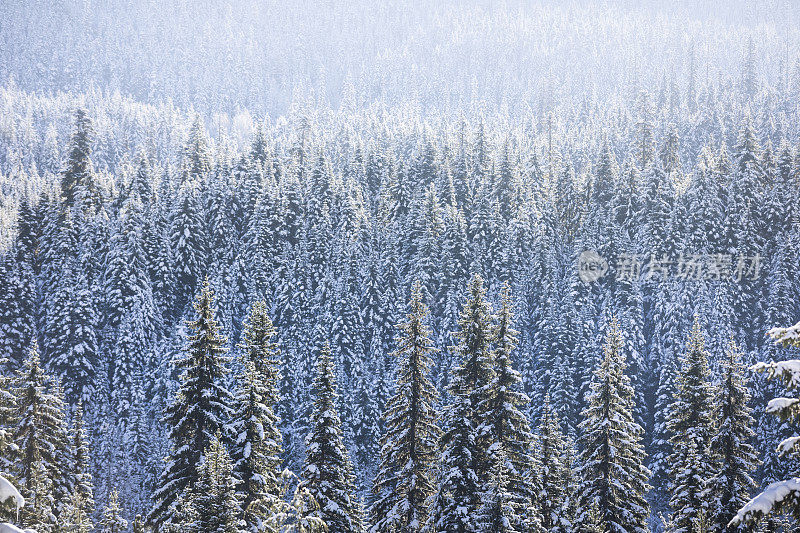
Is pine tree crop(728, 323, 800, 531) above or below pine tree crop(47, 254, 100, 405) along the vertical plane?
above

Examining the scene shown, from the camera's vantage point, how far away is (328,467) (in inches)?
930

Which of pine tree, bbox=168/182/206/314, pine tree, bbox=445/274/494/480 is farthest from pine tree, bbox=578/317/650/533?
pine tree, bbox=168/182/206/314

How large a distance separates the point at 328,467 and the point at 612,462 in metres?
11.0

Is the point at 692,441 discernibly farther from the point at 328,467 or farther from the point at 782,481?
the point at 782,481

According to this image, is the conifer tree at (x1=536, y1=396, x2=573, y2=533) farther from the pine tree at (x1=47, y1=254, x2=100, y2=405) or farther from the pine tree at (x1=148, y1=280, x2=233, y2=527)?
the pine tree at (x1=47, y1=254, x2=100, y2=405)

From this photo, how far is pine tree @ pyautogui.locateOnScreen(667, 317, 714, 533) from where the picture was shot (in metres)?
23.8

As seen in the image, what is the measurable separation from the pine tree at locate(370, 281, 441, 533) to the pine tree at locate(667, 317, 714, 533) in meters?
9.91

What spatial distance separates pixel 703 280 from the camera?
68.7m

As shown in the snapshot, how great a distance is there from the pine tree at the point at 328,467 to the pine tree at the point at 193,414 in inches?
140

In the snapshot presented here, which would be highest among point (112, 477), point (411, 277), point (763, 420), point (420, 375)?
point (420, 375)

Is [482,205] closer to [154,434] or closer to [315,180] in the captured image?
[315,180]

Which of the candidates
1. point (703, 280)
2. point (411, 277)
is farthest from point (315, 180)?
point (703, 280)

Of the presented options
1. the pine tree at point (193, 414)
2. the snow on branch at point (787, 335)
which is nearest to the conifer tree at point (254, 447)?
the pine tree at point (193, 414)

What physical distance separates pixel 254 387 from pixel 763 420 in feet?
166
